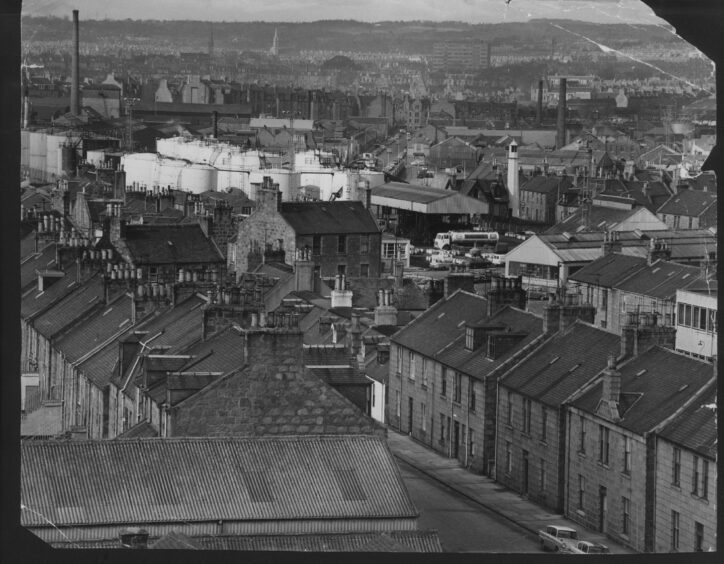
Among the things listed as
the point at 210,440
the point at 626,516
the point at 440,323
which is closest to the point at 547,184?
the point at 440,323

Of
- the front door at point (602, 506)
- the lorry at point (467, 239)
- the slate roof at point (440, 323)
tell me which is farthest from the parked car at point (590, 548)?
the lorry at point (467, 239)

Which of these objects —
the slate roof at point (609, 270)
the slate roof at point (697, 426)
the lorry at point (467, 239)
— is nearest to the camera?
the slate roof at point (697, 426)

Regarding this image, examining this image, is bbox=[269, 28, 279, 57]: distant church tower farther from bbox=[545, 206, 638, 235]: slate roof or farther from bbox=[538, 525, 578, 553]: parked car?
bbox=[545, 206, 638, 235]: slate roof

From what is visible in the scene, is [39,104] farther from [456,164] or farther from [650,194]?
[650,194]

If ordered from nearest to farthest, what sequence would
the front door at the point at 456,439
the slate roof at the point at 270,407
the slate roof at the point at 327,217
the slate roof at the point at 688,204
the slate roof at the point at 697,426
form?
1. the slate roof at the point at 270,407
2. the slate roof at the point at 697,426
3. the front door at the point at 456,439
4. the slate roof at the point at 327,217
5. the slate roof at the point at 688,204

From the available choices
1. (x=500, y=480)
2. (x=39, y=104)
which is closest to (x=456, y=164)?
(x=39, y=104)

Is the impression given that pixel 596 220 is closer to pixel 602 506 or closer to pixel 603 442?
pixel 603 442

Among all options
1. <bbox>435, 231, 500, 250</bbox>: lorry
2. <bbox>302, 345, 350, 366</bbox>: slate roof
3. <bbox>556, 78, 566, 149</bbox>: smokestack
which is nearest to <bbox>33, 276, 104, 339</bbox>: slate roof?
<bbox>302, 345, 350, 366</bbox>: slate roof

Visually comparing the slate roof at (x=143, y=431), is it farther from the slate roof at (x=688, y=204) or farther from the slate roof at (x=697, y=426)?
the slate roof at (x=688, y=204)
